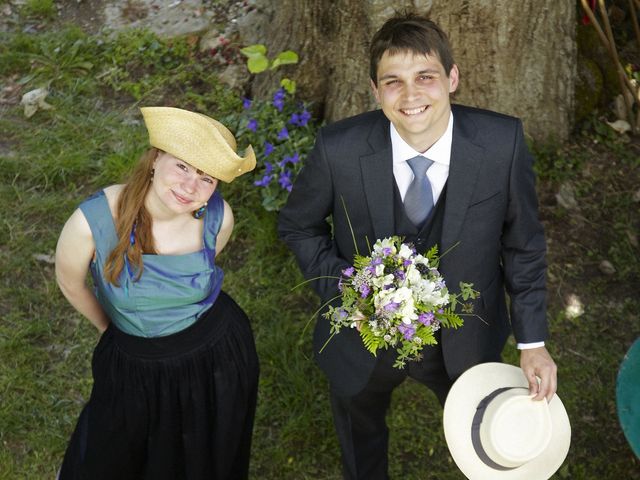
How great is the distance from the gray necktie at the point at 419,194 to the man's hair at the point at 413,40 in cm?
35

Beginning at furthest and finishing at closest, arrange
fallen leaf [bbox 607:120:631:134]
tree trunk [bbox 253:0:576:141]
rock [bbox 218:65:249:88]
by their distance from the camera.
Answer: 1. rock [bbox 218:65:249:88]
2. fallen leaf [bbox 607:120:631:134]
3. tree trunk [bbox 253:0:576:141]

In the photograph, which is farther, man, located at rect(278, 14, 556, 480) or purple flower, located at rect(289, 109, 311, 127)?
purple flower, located at rect(289, 109, 311, 127)

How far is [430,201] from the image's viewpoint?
118 inches

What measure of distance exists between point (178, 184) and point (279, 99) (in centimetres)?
227

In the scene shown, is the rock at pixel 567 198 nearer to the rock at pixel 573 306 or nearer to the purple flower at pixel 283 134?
the rock at pixel 573 306

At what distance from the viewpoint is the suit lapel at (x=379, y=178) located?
2.98 metres

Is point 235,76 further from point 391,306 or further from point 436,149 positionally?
point 391,306

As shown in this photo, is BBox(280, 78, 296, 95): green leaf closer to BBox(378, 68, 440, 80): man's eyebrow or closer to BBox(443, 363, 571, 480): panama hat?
BBox(378, 68, 440, 80): man's eyebrow

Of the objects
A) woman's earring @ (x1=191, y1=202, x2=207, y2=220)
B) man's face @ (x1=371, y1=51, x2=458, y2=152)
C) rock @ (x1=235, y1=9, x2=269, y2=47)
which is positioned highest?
man's face @ (x1=371, y1=51, x2=458, y2=152)

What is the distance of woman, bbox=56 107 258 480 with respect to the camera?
292cm

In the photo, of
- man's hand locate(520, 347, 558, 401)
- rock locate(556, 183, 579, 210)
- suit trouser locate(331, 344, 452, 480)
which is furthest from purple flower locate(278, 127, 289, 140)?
man's hand locate(520, 347, 558, 401)

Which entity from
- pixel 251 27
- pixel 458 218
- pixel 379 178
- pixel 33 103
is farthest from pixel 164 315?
pixel 251 27

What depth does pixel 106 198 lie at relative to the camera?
298 centimetres

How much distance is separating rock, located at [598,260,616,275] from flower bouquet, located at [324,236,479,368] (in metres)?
2.33
